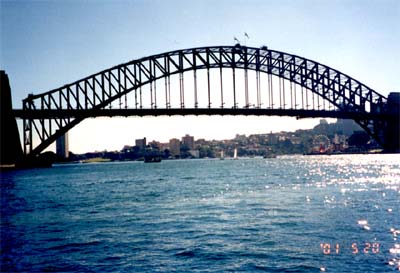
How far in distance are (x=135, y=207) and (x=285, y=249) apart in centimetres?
1402

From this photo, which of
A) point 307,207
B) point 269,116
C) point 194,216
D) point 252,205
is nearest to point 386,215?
point 307,207

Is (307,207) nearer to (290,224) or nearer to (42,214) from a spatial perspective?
(290,224)

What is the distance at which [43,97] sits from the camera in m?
86.7

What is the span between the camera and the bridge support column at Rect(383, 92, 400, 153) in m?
115

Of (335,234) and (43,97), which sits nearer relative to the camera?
(335,234)

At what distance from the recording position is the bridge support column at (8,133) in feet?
254

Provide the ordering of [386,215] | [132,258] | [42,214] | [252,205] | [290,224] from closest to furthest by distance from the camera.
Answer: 1. [132,258]
2. [290,224]
3. [386,215]
4. [42,214]
5. [252,205]

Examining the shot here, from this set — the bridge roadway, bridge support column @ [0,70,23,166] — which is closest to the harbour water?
bridge support column @ [0,70,23,166]

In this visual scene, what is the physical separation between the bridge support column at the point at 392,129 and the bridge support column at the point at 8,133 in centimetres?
9141
